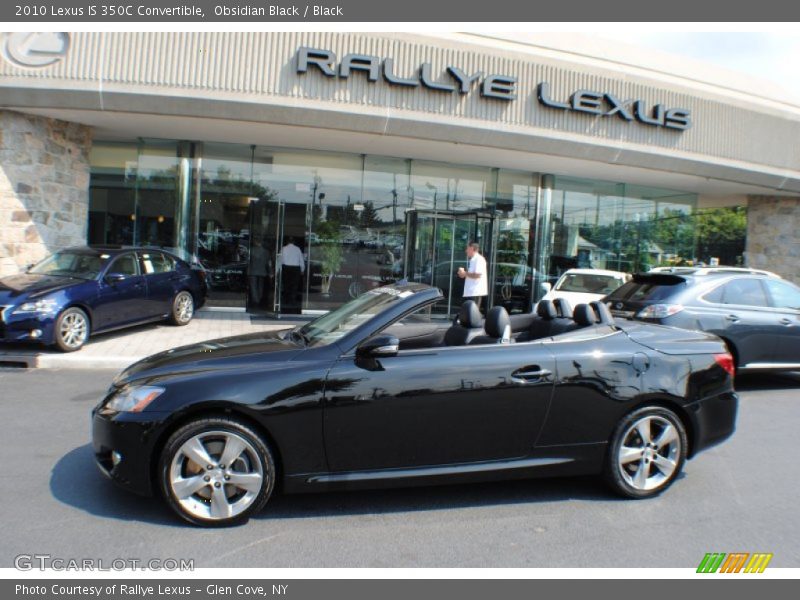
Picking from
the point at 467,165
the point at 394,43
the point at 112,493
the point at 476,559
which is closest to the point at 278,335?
the point at 112,493

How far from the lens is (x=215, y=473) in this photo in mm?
3623

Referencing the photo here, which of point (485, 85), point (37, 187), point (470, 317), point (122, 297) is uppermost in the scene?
point (485, 85)

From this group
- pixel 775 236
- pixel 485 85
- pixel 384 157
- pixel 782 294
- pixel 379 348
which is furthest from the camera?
pixel 775 236

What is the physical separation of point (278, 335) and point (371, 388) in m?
1.25

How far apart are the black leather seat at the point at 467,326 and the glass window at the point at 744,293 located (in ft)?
16.8

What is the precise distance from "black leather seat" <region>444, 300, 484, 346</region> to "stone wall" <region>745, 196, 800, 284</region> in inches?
601

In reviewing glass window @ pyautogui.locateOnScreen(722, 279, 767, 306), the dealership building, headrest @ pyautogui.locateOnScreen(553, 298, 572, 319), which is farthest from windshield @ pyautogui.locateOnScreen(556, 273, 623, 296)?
headrest @ pyautogui.locateOnScreen(553, 298, 572, 319)

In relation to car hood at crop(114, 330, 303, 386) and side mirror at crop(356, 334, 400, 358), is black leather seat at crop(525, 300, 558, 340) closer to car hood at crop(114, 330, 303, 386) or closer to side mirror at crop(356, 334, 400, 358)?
side mirror at crop(356, 334, 400, 358)

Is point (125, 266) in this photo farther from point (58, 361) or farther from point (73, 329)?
point (58, 361)

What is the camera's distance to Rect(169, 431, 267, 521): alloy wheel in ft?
11.8

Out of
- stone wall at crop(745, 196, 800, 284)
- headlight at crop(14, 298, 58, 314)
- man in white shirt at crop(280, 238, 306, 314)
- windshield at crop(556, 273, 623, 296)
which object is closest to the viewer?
headlight at crop(14, 298, 58, 314)

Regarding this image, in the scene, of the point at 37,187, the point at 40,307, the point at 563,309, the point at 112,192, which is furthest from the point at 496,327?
the point at 112,192

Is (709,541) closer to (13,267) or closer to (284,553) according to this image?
(284,553)

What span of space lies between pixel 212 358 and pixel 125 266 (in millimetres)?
6908
